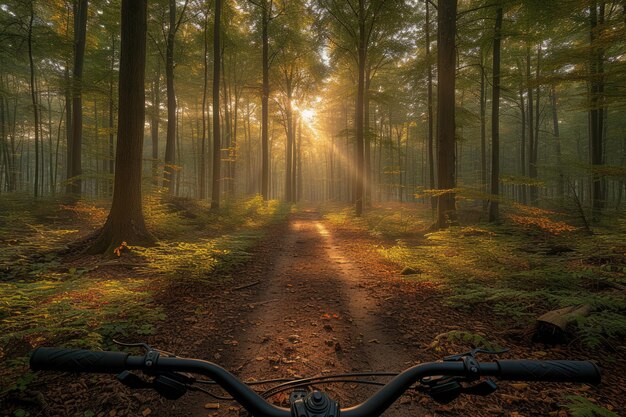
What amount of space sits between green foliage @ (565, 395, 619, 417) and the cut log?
128 centimetres

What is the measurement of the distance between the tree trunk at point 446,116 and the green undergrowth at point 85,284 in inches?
305

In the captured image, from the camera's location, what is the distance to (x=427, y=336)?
3.98 meters

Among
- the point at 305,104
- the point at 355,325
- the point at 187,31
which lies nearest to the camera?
the point at 355,325

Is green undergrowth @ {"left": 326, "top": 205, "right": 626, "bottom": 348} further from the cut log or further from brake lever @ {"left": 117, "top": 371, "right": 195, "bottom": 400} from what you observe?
brake lever @ {"left": 117, "top": 371, "right": 195, "bottom": 400}

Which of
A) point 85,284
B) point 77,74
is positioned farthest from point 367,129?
point 77,74

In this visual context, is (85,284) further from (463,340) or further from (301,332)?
(463,340)

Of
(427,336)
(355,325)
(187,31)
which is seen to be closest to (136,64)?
(355,325)

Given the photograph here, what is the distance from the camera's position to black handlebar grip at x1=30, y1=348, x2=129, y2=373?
1.37 m

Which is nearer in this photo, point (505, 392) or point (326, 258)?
point (505, 392)

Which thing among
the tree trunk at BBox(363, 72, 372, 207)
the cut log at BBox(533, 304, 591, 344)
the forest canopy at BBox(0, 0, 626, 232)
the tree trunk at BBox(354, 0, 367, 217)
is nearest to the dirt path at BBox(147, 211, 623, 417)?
the cut log at BBox(533, 304, 591, 344)

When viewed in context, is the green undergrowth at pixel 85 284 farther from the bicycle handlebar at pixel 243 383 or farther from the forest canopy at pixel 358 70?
the forest canopy at pixel 358 70

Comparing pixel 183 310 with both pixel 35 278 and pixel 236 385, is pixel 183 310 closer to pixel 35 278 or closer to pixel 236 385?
pixel 35 278

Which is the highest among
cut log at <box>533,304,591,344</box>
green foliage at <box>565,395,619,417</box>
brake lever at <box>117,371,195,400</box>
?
brake lever at <box>117,371,195,400</box>

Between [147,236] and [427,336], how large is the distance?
7.66 m
